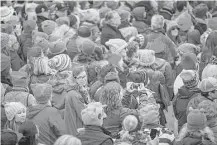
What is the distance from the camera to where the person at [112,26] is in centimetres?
1496

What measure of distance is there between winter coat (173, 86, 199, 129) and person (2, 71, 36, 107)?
91.1 inches

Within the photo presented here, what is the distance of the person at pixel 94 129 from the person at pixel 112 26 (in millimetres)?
6547

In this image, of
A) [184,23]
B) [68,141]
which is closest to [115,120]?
[68,141]

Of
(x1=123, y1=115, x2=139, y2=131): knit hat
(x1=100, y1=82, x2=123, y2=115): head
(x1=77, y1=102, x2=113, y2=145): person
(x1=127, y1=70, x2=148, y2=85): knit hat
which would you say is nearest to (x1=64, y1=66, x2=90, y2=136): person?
(x1=100, y1=82, x2=123, y2=115): head

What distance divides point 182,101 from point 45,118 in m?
2.50

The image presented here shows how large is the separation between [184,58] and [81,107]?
2.78 m

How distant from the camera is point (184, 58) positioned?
11805 mm

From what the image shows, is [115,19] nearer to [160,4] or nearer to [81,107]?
[160,4]

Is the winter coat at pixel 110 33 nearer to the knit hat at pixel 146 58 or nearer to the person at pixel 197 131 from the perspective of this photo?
the knit hat at pixel 146 58

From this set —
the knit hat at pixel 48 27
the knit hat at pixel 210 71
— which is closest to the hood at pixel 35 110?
the knit hat at pixel 210 71

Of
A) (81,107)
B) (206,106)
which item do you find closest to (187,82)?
(206,106)

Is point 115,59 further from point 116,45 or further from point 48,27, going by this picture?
point 48,27

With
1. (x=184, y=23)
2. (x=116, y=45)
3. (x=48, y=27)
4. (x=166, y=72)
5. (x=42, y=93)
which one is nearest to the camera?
(x=42, y=93)

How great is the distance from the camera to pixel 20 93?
978cm
